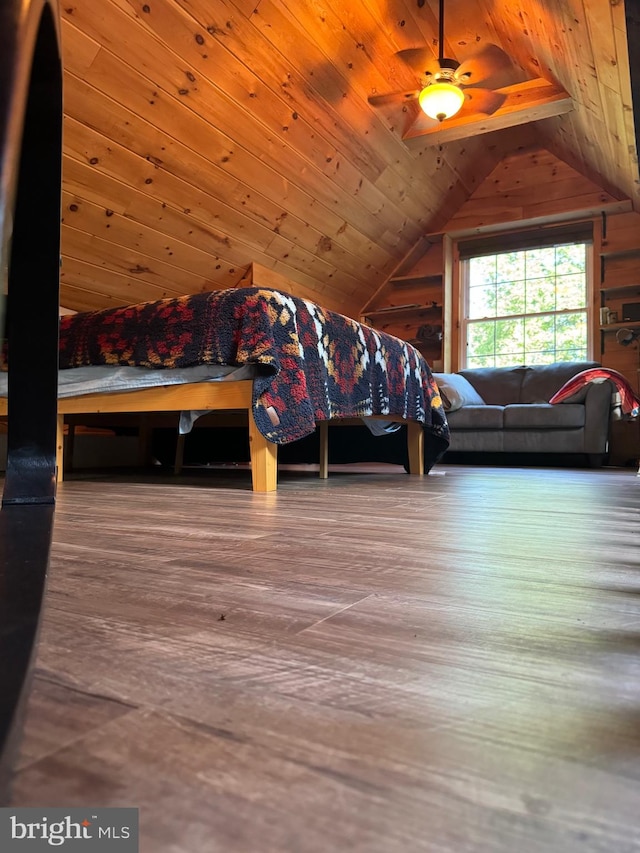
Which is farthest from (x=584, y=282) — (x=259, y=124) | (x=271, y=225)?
(x=259, y=124)

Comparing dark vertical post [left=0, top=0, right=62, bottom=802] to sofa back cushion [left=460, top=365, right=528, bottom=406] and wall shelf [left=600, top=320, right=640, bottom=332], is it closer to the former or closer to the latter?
sofa back cushion [left=460, top=365, right=528, bottom=406]

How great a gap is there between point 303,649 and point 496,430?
438 centimetres

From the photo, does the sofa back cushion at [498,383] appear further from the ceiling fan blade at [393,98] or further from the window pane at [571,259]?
the ceiling fan blade at [393,98]

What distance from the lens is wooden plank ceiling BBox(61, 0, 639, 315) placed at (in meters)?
3.03

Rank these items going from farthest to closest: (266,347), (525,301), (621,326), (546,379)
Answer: (525,301) < (621,326) < (546,379) < (266,347)

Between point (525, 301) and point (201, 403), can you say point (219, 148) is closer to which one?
point (201, 403)

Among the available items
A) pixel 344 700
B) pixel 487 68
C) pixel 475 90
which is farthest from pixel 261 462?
pixel 475 90

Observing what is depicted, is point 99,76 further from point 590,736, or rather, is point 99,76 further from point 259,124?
point 590,736

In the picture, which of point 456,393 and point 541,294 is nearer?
point 456,393

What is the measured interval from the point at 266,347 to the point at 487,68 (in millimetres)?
2447

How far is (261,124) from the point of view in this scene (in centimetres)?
382

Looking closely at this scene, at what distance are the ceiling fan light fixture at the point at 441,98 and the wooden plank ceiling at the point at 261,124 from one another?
8.7 inches

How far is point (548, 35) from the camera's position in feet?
11.5

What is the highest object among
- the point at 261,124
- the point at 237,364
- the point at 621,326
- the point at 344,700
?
the point at 261,124
